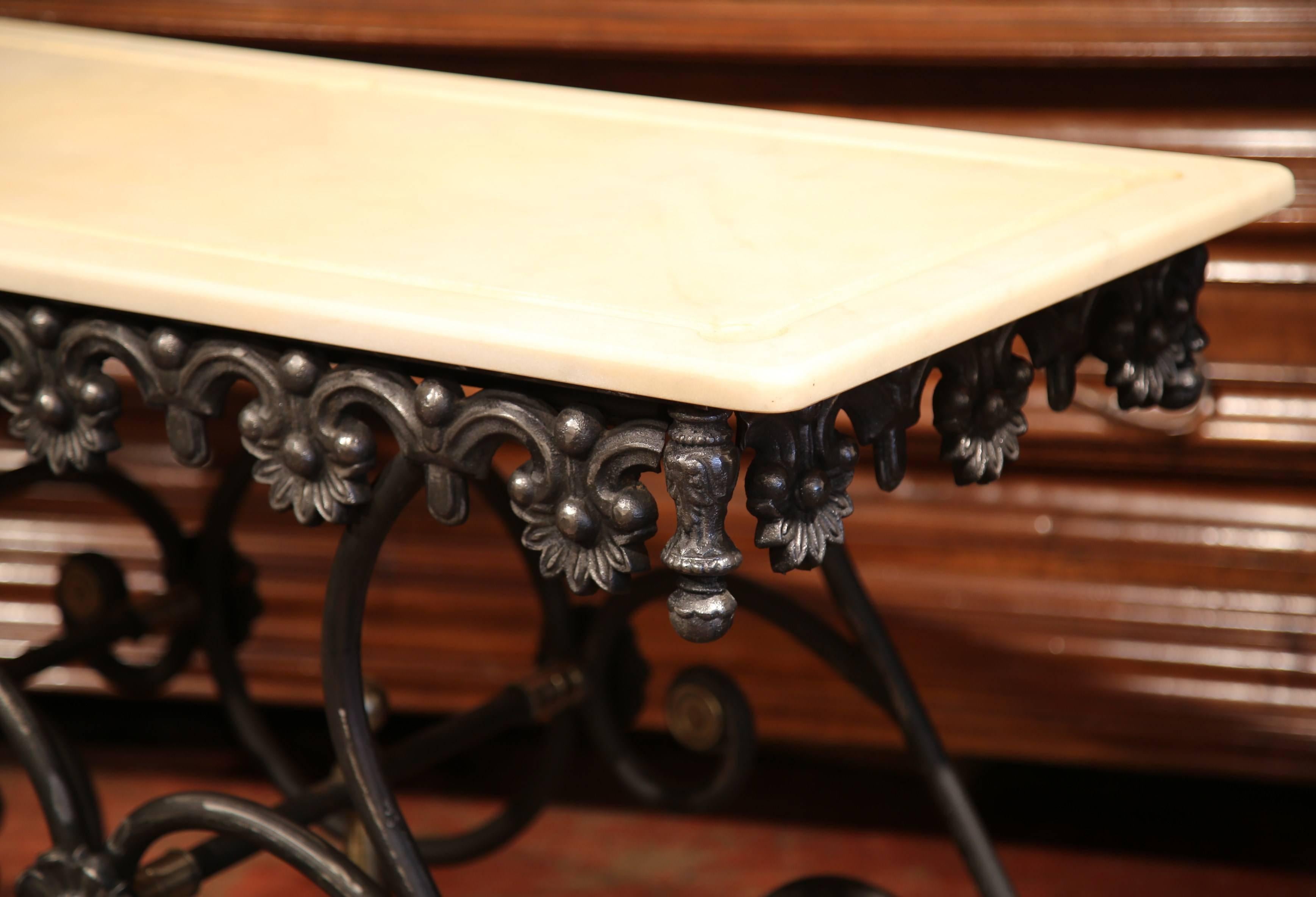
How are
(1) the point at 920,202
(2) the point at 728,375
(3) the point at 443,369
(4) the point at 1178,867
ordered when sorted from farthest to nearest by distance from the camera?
(4) the point at 1178,867 → (1) the point at 920,202 → (3) the point at 443,369 → (2) the point at 728,375

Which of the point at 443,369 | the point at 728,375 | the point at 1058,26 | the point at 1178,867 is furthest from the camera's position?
the point at 1178,867

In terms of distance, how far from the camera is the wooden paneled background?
4.60 feet

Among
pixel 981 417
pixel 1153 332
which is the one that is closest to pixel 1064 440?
pixel 1153 332

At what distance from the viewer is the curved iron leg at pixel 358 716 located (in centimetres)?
86

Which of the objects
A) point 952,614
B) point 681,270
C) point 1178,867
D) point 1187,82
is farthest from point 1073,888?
point 681,270

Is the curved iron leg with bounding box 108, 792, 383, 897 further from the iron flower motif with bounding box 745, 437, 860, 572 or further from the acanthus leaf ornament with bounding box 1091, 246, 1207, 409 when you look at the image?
the acanthus leaf ornament with bounding box 1091, 246, 1207, 409

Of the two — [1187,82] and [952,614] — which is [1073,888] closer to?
[952,614]

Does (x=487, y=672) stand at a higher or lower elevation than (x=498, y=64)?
lower

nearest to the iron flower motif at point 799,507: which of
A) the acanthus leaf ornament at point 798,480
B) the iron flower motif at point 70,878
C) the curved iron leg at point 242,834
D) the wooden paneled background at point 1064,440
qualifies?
the acanthus leaf ornament at point 798,480

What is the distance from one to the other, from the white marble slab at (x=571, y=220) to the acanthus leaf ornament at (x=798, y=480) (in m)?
0.05

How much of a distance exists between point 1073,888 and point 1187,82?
83 centimetres

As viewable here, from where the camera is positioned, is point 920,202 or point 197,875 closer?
point 920,202

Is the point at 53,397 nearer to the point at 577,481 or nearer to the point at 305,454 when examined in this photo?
the point at 305,454

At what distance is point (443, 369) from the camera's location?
28.6 inches
